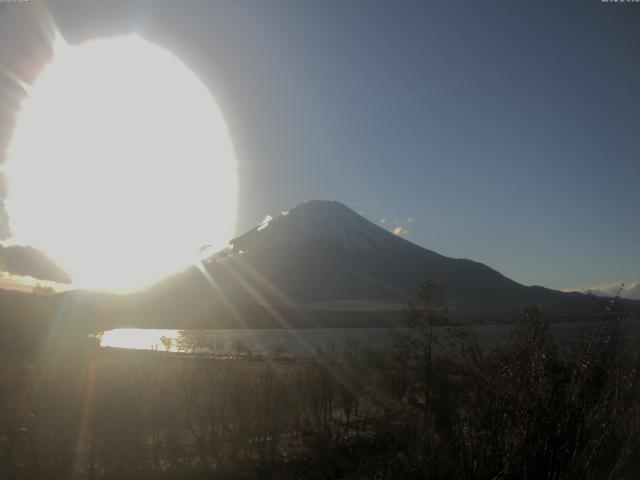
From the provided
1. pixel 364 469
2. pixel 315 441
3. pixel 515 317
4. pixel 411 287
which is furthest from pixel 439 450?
pixel 411 287

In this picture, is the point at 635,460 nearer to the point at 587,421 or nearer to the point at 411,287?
the point at 587,421

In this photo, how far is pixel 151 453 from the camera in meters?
11.5

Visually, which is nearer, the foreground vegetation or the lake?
the foreground vegetation

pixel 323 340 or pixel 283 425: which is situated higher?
pixel 323 340

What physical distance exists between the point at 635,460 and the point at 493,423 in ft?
4.64

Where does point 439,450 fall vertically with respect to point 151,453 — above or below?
above

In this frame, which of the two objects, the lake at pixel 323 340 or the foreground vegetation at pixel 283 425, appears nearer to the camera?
the foreground vegetation at pixel 283 425

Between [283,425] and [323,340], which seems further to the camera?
[323,340]

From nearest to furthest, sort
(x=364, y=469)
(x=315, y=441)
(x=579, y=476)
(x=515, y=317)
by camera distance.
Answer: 1. (x=579, y=476)
2. (x=364, y=469)
3. (x=315, y=441)
4. (x=515, y=317)

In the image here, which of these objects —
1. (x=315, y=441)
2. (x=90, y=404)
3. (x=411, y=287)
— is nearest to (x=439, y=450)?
(x=315, y=441)

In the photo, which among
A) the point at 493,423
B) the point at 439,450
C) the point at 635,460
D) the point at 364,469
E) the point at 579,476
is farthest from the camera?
the point at 364,469

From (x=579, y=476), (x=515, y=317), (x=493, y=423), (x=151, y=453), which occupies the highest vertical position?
(x=515, y=317)

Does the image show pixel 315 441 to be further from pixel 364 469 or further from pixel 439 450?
pixel 439 450

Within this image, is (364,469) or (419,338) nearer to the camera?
(364,469)
